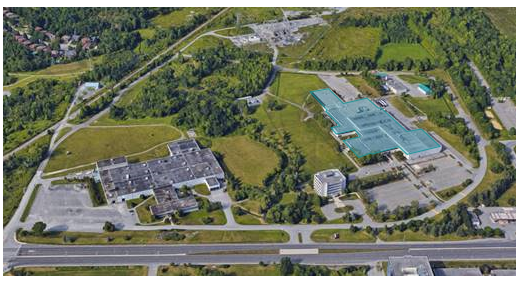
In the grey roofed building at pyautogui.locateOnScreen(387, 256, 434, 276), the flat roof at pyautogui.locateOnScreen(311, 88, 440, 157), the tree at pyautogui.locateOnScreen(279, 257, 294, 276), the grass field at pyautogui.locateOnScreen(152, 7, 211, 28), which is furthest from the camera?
the grass field at pyautogui.locateOnScreen(152, 7, 211, 28)

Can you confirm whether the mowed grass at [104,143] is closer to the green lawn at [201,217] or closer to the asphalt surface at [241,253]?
the green lawn at [201,217]

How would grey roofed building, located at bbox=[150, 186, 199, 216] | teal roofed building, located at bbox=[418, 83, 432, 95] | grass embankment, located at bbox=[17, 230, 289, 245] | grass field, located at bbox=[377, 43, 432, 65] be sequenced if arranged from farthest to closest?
grass field, located at bbox=[377, 43, 432, 65] → teal roofed building, located at bbox=[418, 83, 432, 95] → grey roofed building, located at bbox=[150, 186, 199, 216] → grass embankment, located at bbox=[17, 230, 289, 245]

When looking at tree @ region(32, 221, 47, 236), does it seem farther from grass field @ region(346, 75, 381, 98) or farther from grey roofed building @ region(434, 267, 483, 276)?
grass field @ region(346, 75, 381, 98)

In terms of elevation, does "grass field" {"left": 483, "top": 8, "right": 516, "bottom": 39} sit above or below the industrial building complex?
above

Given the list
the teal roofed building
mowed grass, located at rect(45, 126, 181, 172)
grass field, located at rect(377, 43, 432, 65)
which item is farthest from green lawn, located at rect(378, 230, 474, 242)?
grass field, located at rect(377, 43, 432, 65)

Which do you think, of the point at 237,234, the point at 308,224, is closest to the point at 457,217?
the point at 308,224

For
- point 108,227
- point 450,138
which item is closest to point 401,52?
point 450,138

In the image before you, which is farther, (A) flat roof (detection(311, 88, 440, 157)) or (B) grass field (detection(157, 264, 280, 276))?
(A) flat roof (detection(311, 88, 440, 157))

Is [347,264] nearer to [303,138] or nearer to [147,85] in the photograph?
[303,138]
